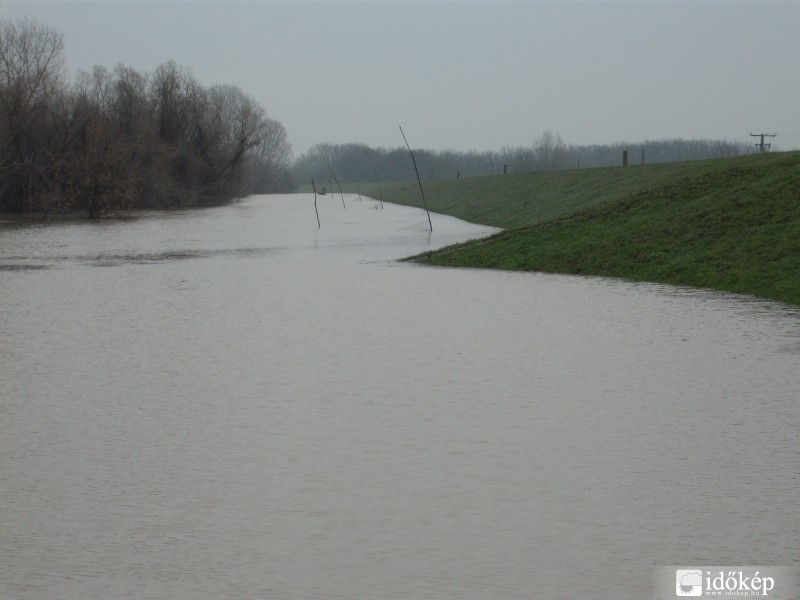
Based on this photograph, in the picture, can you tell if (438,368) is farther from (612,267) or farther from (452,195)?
(452,195)

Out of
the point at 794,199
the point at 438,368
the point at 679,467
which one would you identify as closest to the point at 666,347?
the point at 438,368

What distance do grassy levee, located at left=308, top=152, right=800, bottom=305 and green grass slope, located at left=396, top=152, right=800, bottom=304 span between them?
0.08 feet

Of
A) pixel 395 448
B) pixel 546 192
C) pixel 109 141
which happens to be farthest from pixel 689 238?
pixel 109 141

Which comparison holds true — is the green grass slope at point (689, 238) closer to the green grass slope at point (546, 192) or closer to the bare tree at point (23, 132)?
the green grass slope at point (546, 192)

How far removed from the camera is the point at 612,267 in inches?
935

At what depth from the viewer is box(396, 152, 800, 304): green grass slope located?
20766mm

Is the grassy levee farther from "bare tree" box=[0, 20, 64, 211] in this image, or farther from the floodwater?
"bare tree" box=[0, 20, 64, 211]

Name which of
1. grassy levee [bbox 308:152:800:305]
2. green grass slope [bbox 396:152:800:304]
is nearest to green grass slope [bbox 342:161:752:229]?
grassy levee [bbox 308:152:800:305]

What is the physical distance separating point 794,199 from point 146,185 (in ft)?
197

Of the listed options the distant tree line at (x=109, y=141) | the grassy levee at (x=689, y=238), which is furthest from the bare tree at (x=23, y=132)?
the grassy levee at (x=689, y=238)

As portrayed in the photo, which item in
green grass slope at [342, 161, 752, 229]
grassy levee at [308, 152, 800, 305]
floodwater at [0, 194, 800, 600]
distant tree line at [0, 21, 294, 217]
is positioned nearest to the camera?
floodwater at [0, 194, 800, 600]

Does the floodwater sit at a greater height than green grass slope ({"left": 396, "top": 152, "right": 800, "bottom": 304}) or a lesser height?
lesser

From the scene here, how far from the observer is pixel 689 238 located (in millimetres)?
24500

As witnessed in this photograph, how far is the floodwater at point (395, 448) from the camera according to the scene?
5.75m
